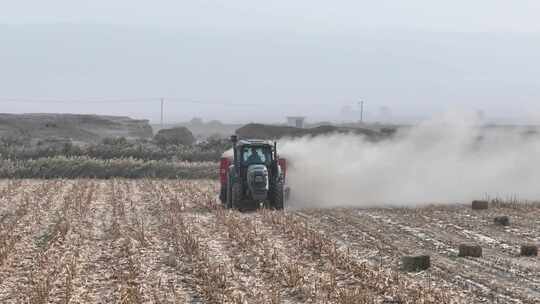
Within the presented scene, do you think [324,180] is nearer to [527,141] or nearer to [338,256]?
[527,141]

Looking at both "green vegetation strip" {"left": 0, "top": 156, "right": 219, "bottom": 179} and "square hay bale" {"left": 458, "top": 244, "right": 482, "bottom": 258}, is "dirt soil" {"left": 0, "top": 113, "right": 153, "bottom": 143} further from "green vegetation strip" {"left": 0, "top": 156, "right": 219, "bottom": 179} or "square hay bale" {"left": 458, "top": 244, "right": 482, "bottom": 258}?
"square hay bale" {"left": 458, "top": 244, "right": 482, "bottom": 258}

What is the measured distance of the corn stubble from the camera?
1456 cm

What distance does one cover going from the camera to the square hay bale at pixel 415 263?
17.3m

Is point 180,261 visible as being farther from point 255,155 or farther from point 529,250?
Result: point 255,155

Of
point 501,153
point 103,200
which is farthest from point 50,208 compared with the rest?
point 501,153

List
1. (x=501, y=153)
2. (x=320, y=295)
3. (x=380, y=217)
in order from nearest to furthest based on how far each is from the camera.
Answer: (x=320, y=295), (x=380, y=217), (x=501, y=153)

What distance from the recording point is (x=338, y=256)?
18484 mm

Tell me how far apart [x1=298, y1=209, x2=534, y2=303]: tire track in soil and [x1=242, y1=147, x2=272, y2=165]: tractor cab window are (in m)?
3.15

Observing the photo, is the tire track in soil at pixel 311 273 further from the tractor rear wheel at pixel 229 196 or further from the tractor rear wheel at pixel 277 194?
the tractor rear wheel at pixel 229 196

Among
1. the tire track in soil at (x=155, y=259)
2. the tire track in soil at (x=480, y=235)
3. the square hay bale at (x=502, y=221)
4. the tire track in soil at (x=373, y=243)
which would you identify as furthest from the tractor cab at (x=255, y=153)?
the square hay bale at (x=502, y=221)

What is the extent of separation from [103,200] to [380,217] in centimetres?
1139

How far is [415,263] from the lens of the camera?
56.7ft

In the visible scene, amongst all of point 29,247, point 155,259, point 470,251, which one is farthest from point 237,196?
point 470,251

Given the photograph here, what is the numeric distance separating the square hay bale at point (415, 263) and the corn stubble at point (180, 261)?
36cm
